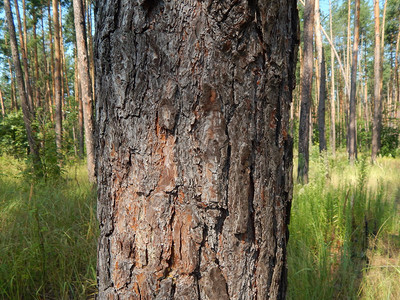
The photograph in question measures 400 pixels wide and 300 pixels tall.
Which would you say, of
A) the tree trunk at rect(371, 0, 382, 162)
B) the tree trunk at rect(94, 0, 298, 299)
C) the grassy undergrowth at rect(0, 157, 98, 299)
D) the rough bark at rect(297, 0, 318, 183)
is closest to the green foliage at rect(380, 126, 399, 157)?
the tree trunk at rect(371, 0, 382, 162)

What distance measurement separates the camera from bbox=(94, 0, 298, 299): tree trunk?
738mm

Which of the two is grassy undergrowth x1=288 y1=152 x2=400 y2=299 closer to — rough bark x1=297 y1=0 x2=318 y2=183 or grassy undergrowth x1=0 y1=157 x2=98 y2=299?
grassy undergrowth x1=0 y1=157 x2=98 y2=299

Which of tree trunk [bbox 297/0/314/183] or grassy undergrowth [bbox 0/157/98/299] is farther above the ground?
tree trunk [bbox 297/0/314/183]

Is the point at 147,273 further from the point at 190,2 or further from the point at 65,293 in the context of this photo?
the point at 65,293

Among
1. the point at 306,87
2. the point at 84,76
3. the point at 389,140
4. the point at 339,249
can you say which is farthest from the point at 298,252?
the point at 389,140

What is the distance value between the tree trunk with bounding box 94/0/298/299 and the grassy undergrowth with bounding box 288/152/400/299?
1256 mm

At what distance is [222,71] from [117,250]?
2.17 feet

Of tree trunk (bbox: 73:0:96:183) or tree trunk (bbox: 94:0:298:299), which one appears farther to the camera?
tree trunk (bbox: 73:0:96:183)

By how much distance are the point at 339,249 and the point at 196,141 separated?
252 cm

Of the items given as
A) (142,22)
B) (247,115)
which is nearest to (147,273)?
(247,115)

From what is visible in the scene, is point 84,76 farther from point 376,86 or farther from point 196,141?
point 376,86

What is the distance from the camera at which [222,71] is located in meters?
0.74

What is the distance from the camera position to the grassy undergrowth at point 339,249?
1.80 meters

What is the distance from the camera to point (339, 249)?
2.56 meters
